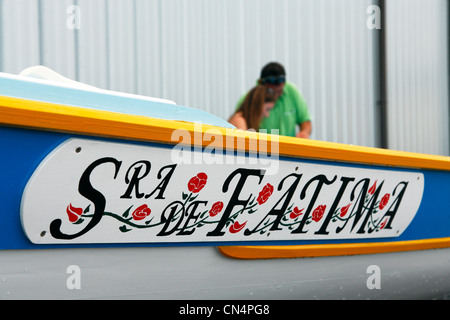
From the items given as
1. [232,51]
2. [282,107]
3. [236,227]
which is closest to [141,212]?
[236,227]

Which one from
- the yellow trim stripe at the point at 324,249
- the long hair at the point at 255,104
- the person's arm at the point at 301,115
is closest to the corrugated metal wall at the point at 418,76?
the person's arm at the point at 301,115

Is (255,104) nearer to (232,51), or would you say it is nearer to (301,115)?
(301,115)

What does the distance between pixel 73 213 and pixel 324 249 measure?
0.85 meters

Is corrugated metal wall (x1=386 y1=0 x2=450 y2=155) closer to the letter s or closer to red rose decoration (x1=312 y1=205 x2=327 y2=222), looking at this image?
red rose decoration (x1=312 y1=205 x2=327 y2=222)

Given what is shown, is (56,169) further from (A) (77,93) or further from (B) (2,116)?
(A) (77,93)

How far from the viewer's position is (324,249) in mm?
1550

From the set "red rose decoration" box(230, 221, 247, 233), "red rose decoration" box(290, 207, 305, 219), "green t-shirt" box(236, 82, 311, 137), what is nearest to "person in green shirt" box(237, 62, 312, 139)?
"green t-shirt" box(236, 82, 311, 137)

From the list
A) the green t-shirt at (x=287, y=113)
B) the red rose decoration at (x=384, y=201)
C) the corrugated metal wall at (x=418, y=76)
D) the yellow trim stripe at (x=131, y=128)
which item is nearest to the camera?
the yellow trim stripe at (x=131, y=128)

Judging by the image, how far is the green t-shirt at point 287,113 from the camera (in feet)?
8.46

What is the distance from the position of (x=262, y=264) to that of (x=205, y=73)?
2.06m

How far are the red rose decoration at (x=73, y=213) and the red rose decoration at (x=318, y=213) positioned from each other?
2.45ft

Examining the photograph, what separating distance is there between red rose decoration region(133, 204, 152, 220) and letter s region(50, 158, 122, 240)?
9 cm

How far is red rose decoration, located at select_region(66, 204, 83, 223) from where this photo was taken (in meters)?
1.12

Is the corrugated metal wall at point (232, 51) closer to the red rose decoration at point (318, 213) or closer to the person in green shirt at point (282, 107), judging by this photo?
the person in green shirt at point (282, 107)
